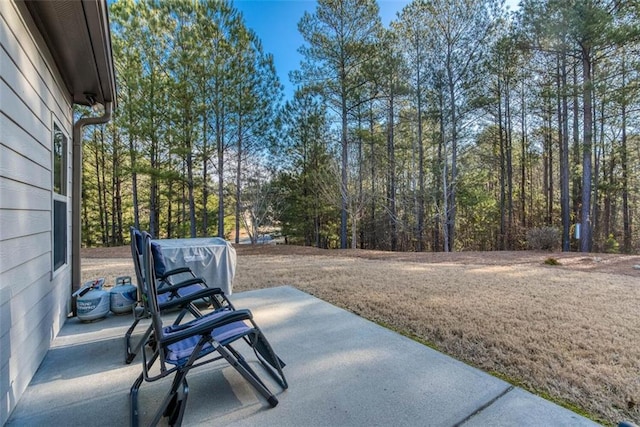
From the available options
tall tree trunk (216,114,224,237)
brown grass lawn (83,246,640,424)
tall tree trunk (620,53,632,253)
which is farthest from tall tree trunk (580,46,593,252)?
tall tree trunk (216,114,224,237)

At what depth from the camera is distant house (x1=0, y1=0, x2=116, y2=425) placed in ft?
5.14

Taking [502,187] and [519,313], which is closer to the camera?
[519,313]

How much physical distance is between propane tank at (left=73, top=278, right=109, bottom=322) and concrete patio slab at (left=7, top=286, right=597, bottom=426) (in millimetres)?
305

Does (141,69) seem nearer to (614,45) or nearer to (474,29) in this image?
(474,29)

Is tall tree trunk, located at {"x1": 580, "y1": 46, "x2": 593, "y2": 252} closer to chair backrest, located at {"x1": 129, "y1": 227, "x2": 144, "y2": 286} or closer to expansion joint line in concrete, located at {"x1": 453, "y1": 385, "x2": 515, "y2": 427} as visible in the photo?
expansion joint line in concrete, located at {"x1": 453, "y1": 385, "x2": 515, "y2": 427}

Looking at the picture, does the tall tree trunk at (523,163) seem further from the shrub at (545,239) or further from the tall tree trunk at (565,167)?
the shrub at (545,239)

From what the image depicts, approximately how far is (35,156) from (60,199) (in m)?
0.98

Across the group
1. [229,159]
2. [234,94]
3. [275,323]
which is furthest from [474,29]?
[275,323]

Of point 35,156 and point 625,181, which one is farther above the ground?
point 625,181

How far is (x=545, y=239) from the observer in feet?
29.6

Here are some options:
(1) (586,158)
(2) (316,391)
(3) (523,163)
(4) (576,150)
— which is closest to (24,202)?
(2) (316,391)

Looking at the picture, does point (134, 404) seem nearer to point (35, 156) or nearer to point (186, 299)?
point (186, 299)

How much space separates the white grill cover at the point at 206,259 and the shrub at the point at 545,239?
9716mm

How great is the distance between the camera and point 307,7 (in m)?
10.0
